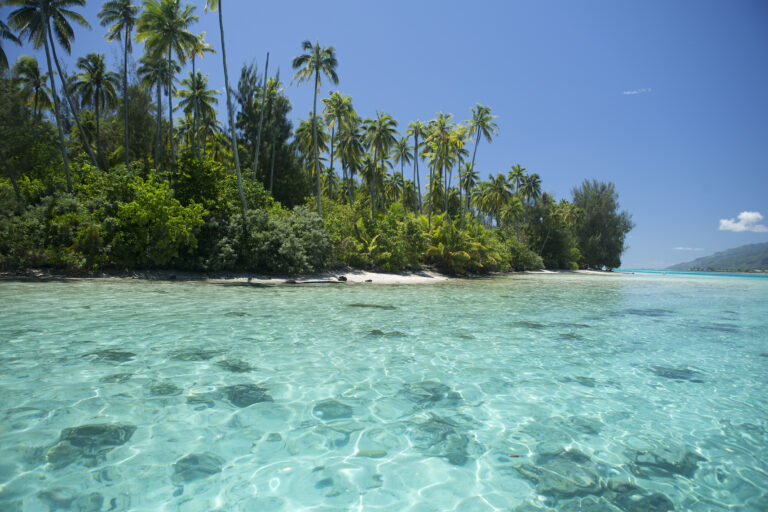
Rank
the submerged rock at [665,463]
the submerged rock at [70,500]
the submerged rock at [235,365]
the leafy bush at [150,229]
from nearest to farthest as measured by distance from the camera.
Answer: the submerged rock at [70,500] < the submerged rock at [665,463] < the submerged rock at [235,365] < the leafy bush at [150,229]

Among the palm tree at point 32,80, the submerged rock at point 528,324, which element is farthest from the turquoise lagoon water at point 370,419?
the palm tree at point 32,80

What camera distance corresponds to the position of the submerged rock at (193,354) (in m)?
6.03

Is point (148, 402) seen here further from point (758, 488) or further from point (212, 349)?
point (758, 488)

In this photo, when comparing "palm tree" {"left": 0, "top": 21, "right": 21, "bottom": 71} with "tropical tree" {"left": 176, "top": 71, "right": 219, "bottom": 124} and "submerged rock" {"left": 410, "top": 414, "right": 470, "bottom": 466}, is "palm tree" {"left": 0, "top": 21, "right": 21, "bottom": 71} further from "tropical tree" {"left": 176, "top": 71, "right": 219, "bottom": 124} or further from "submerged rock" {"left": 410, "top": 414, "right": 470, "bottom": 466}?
"submerged rock" {"left": 410, "top": 414, "right": 470, "bottom": 466}

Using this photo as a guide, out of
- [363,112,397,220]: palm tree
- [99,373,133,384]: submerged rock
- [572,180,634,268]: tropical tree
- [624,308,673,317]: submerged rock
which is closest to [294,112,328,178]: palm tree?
[363,112,397,220]: palm tree

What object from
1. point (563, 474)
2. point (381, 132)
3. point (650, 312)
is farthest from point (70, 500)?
point (381, 132)

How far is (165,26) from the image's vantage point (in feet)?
76.3

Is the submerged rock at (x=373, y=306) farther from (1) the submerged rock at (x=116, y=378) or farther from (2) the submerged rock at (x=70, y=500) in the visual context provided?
(2) the submerged rock at (x=70, y=500)

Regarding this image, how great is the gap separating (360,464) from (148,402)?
2757mm

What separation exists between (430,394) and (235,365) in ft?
10.2

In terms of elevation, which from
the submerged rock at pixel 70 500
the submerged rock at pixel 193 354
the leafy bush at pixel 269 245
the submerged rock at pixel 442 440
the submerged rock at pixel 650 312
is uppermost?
the leafy bush at pixel 269 245

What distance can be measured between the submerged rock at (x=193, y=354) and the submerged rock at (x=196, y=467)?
3.14 metres

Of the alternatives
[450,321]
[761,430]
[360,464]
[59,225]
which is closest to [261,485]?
[360,464]

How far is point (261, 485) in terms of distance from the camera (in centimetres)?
285
